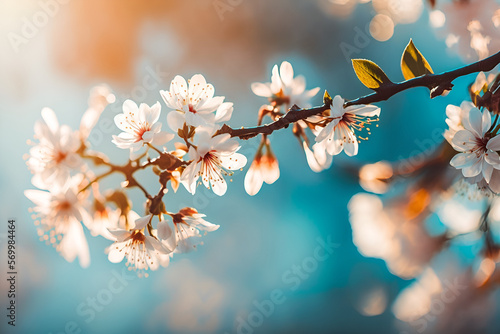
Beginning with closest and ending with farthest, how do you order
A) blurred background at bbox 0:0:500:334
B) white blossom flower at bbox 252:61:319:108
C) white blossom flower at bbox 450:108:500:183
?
1. white blossom flower at bbox 450:108:500:183
2. white blossom flower at bbox 252:61:319:108
3. blurred background at bbox 0:0:500:334

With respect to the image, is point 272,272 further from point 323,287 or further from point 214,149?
point 214,149

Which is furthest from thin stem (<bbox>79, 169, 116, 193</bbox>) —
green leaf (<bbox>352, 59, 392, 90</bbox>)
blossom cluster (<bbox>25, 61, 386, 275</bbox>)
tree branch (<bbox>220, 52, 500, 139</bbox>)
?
green leaf (<bbox>352, 59, 392, 90</bbox>)

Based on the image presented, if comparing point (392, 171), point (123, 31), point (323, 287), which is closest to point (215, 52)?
point (123, 31)

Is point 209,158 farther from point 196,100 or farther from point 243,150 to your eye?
point 243,150

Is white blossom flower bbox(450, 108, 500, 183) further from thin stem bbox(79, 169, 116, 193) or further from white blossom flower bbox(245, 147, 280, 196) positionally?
thin stem bbox(79, 169, 116, 193)

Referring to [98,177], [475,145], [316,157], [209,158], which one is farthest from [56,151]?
[475,145]

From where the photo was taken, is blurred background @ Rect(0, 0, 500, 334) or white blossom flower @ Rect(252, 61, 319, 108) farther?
blurred background @ Rect(0, 0, 500, 334)
